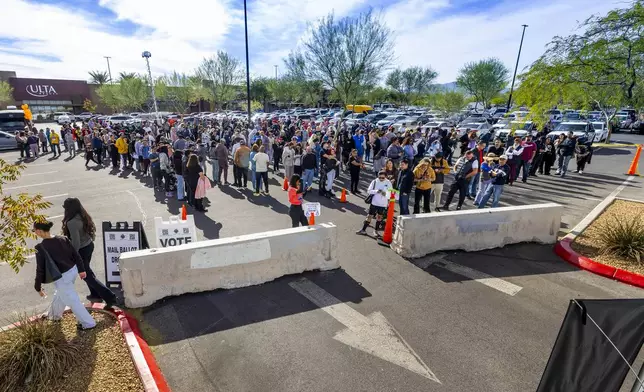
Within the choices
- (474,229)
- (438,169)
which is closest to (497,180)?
(438,169)

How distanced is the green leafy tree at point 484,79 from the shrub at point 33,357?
51191 millimetres

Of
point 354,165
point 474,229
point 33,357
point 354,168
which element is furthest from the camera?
point 354,168

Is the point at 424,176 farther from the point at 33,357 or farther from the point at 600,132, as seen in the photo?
the point at 600,132

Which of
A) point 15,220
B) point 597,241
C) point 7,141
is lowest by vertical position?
point 7,141

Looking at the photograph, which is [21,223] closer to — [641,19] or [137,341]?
[137,341]

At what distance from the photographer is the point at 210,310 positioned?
16.8 ft

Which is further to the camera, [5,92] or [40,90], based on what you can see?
[40,90]

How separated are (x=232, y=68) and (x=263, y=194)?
3616 centimetres

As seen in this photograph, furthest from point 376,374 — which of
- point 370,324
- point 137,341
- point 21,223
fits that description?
point 21,223

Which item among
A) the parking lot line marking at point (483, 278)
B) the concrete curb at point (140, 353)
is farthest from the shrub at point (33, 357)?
the parking lot line marking at point (483, 278)

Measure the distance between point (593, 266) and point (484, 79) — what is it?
150ft

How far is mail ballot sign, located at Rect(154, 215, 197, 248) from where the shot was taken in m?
6.27

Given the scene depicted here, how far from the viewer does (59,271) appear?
427cm

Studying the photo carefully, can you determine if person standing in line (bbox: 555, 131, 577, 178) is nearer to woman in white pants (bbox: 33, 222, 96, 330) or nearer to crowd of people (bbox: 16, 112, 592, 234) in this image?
crowd of people (bbox: 16, 112, 592, 234)
